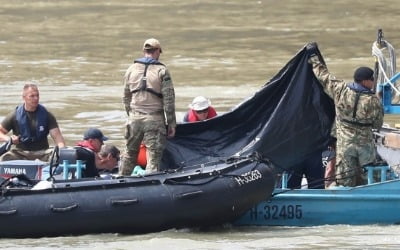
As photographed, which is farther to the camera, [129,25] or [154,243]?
[129,25]

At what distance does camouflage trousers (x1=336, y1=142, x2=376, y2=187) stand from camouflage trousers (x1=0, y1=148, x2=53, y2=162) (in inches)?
112

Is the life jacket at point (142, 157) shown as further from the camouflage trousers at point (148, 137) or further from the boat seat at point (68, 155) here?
the boat seat at point (68, 155)

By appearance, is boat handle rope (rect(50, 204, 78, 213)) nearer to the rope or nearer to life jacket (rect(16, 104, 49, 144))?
life jacket (rect(16, 104, 49, 144))

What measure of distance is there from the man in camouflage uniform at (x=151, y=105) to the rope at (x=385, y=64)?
216 cm

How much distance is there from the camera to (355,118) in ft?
41.8

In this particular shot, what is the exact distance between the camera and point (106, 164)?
13.4 meters

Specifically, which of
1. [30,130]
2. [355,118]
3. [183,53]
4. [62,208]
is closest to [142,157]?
[30,130]

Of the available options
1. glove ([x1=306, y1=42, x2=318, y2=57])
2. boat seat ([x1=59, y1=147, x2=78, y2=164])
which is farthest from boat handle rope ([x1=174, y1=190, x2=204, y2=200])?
glove ([x1=306, y1=42, x2=318, y2=57])

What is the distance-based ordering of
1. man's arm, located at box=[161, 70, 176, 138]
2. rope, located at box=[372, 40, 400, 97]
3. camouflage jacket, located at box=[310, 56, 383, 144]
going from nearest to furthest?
1. man's arm, located at box=[161, 70, 176, 138]
2. camouflage jacket, located at box=[310, 56, 383, 144]
3. rope, located at box=[372, 40, 400, 97]

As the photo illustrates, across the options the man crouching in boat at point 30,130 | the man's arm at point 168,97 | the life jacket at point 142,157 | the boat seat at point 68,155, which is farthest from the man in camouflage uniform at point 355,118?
the man crouching in boat at point 30,130

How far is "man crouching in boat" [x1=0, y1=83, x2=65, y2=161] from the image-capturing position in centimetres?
1356

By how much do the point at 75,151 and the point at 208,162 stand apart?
1238 mm

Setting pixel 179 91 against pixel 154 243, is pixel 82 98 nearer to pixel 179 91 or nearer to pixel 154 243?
pixel 179 91

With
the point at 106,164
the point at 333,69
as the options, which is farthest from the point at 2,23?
the point at 106,164
